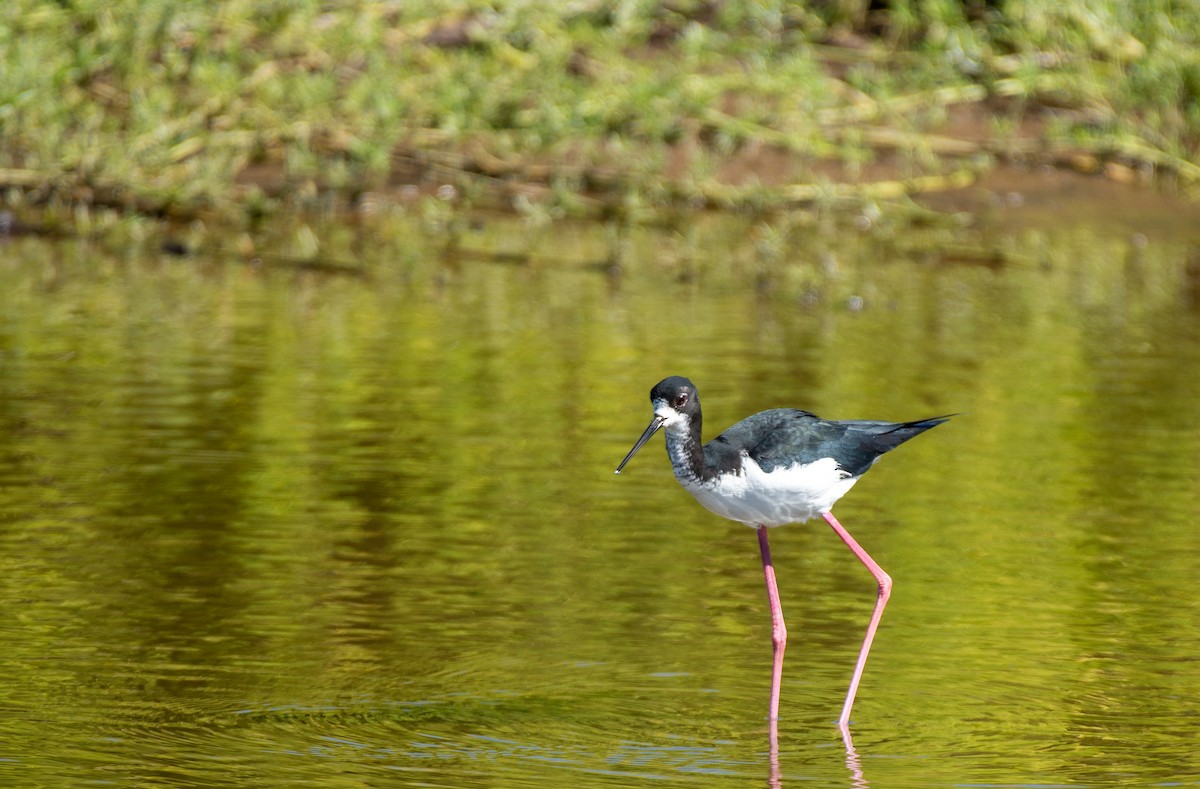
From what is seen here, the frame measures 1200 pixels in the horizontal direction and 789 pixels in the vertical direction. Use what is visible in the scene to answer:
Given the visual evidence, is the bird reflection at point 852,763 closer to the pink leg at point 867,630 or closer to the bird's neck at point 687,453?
the pink leg at point 867,630

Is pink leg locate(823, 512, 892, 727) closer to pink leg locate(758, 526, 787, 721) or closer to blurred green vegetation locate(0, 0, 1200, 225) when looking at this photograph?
pink leg locate(758, 526, 787, 721)

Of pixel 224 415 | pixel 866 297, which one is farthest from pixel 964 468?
pixel 866 297

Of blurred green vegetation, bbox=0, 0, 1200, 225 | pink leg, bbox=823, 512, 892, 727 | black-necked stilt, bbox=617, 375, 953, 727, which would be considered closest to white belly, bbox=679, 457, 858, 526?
black-necked stilt, bbox=617, 375, 953, 727

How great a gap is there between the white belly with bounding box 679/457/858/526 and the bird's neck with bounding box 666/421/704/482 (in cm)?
3

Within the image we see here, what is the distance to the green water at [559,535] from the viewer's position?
535cm

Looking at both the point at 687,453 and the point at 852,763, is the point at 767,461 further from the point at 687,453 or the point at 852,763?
the point at 852,763

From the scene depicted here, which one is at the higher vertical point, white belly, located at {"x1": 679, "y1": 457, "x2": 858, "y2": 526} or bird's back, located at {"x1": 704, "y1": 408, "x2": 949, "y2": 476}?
bird's back, located at {"x1": 704, "y1": 408, "x2": 949, "y2": 476}

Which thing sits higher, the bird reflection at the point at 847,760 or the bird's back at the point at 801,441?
the bird's back at the point at 801,441

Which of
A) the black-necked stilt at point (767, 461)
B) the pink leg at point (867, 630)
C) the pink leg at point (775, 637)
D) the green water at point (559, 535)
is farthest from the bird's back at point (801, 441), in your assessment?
the green water at point (559, 535)

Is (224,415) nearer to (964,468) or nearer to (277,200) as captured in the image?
(964,468)

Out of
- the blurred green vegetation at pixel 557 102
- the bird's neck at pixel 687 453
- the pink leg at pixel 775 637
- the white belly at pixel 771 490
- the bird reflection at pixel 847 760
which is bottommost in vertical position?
the bird reflection at pixel 847 760

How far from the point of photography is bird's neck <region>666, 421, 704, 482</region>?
5531mm

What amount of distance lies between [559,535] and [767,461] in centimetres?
202

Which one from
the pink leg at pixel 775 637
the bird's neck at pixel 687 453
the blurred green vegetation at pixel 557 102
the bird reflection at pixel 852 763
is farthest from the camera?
the blurred green vegetation at pixel 557 102
